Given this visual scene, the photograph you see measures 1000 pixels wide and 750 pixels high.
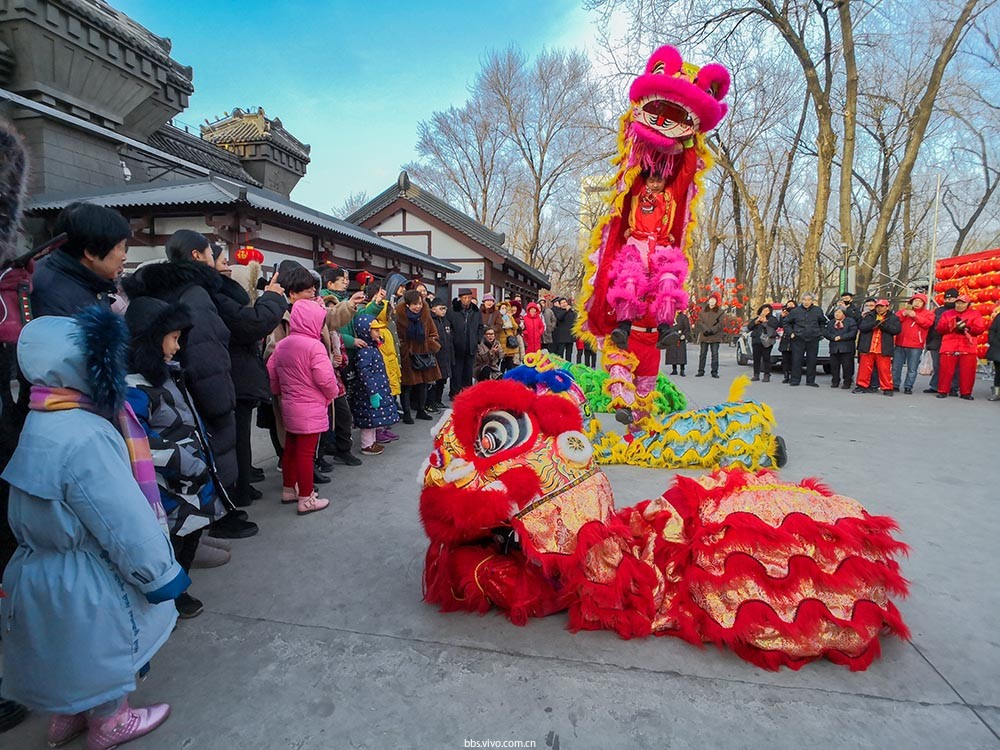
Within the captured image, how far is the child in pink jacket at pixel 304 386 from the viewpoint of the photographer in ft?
11.4

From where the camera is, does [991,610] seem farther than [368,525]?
No

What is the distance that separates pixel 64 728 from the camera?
163 cm

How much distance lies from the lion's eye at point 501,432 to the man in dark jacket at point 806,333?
954 centimetres

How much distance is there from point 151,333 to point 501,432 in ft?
4.59

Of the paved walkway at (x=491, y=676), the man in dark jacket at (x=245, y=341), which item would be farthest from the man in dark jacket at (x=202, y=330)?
the paved walkway at (x=491, y=676)

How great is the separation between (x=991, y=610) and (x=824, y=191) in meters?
13.7

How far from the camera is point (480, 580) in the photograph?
→ 2223 mm

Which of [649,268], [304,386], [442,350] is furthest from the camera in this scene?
[442,350]

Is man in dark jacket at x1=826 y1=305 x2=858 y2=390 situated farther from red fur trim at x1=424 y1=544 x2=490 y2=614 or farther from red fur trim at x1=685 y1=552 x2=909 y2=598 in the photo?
red fur trim at x1=424 y1=544 x2=490 y2=614

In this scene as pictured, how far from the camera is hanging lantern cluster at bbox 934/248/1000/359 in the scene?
1210cm

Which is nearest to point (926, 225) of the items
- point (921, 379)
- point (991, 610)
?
point (921, 379)

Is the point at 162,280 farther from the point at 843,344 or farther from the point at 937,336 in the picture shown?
the point at 937,336

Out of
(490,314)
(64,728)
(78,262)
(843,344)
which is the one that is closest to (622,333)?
(78,262)

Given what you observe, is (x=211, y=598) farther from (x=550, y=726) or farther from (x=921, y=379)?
(x=921, y=379)
